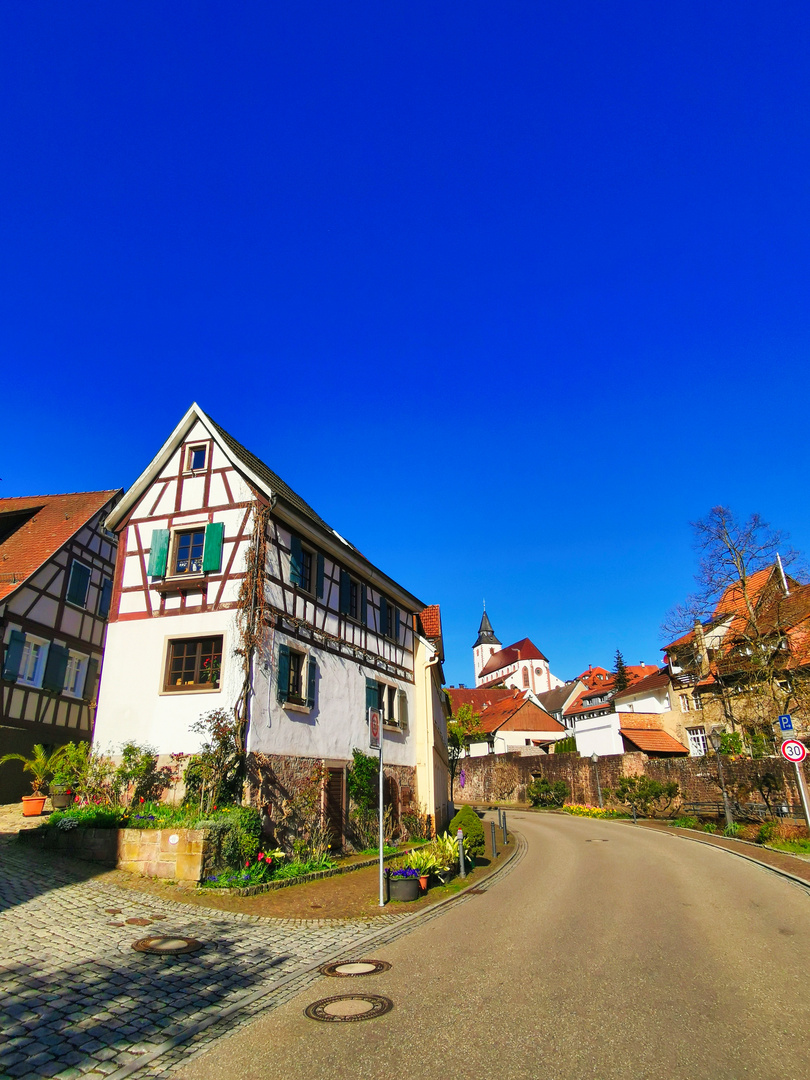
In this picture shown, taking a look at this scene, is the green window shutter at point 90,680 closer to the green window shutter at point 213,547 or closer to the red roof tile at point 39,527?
the red roof tile at point 39,527

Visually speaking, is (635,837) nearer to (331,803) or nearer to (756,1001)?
(331,803)

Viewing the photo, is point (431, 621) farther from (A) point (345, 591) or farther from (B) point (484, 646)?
(B) point (484, 646)

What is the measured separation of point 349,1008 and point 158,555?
44.3 ft

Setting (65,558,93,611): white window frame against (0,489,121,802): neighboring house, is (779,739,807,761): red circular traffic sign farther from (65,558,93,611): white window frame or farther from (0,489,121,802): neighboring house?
(65,558,93,611): white window frame

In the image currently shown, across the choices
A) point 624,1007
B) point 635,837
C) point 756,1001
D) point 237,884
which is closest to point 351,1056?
point 624,1007

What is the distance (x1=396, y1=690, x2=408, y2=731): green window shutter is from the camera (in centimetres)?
2442

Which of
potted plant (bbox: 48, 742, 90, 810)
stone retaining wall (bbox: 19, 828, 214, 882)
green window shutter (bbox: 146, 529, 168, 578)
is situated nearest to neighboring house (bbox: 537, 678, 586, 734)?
green window shutter (bbox: 146, 529, 168, 578)

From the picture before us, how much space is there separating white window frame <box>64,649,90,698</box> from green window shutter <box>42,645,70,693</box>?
465 mm

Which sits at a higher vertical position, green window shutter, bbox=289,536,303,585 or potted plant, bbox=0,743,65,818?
green window shutter, bbox=289,536,303,585

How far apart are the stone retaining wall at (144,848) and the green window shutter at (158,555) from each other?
6580mm

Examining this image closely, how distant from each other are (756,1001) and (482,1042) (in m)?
3.24

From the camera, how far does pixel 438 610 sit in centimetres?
3088

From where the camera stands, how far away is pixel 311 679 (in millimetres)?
18594

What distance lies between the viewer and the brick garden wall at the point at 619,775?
Answer: 2905 cm
